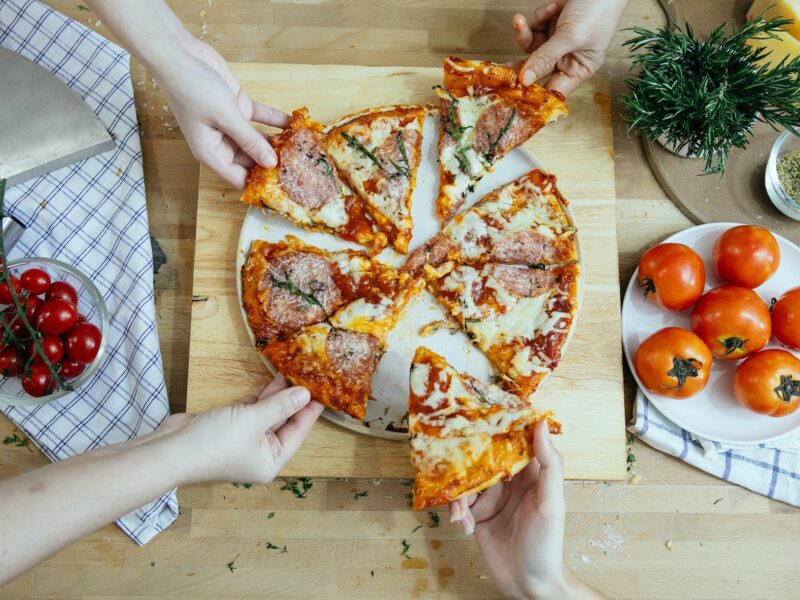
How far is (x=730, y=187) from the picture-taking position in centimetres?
350

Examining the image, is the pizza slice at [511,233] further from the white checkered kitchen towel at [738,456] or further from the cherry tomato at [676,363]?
the white checkered kitchen towel at [738,456]

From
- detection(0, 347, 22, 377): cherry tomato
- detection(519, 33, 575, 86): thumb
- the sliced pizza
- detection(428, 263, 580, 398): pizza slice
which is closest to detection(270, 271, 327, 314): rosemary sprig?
the sliced pizza

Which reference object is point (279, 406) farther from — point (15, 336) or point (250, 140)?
point (15, 336)

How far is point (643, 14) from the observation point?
12.5ft

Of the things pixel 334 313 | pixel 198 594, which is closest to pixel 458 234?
pixel 334 313

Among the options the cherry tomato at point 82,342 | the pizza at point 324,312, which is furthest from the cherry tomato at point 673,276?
the cherry tomato at point 82,342

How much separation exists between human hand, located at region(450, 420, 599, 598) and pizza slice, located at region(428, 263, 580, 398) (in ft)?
1.38

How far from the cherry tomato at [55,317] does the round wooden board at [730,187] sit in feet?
9.86

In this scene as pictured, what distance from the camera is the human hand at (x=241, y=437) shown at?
2.46 meters

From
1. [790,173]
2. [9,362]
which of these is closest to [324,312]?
[9,362]

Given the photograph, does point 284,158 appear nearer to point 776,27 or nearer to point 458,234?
point 458,234

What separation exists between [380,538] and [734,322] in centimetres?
198

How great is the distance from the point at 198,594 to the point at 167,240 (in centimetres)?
179

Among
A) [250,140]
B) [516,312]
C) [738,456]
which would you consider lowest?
[738,456]
